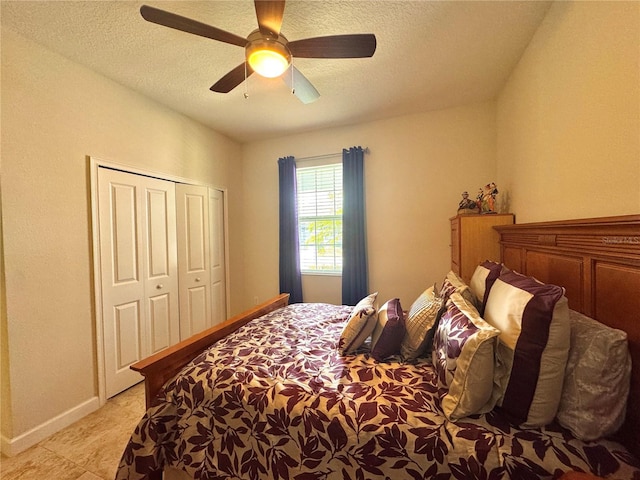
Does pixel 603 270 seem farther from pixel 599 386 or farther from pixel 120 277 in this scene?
pixel 120 277

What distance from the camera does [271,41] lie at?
4.70 feet

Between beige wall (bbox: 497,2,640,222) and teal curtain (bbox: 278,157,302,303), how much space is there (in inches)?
95.5

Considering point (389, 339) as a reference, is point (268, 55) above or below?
above

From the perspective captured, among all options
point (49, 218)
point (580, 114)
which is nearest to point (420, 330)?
point (580, 114)

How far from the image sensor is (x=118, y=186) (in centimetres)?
227

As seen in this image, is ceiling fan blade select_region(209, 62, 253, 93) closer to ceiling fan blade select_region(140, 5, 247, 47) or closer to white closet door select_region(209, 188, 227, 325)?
ceiling fan blade select_region(140, 5, 247, 47)

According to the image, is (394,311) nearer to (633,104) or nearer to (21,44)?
(633,104)

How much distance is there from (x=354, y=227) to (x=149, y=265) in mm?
2250

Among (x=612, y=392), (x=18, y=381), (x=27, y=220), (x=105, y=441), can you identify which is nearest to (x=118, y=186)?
(x=27, y=220)

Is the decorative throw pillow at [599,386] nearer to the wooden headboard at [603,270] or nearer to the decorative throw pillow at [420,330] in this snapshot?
the wooden headboard at [603,270]

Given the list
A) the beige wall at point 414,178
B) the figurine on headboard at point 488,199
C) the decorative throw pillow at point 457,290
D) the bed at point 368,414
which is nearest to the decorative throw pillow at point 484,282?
the decorative throw pillow at point 457,290

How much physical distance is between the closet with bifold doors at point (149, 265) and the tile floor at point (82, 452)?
0.32 meters

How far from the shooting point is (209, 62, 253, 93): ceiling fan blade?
172 centimetres

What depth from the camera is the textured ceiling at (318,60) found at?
62.0 inches
